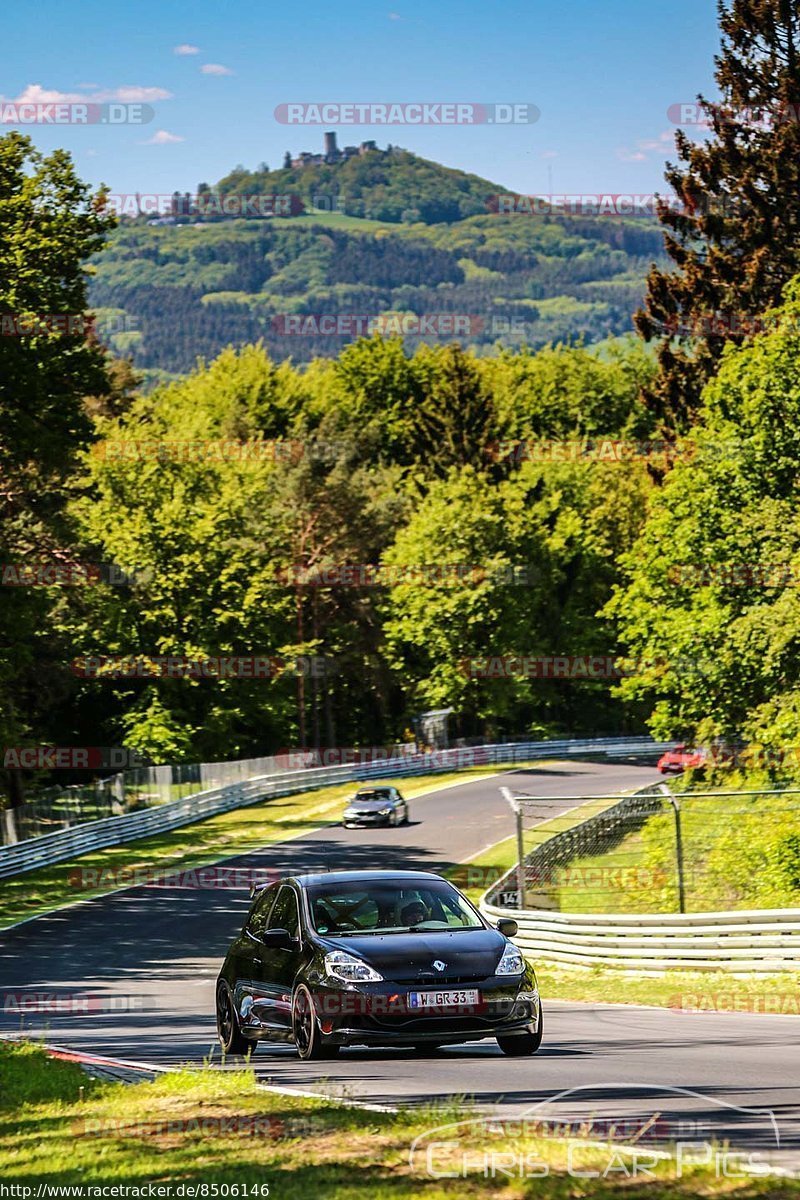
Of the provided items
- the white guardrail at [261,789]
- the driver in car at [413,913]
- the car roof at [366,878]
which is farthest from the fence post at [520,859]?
the white guardrail at [261,789]

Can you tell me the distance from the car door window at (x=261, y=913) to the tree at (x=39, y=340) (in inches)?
1001

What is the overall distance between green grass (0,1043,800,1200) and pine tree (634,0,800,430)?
4372cm

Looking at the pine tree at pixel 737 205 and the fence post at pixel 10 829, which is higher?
the pine tree at pixel 737 205

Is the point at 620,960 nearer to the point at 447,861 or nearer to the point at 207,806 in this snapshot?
the point at 447,861

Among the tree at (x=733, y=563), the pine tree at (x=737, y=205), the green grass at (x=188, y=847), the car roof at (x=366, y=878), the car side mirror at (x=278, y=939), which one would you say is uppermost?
the pine tree at (x=737, y=205)

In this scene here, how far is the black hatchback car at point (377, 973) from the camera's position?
11.7 m

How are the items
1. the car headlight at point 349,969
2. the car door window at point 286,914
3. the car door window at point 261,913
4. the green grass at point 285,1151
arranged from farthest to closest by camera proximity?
the car door window at point 261,913 → the car door window at point 286,914 → the car headlight at point 349,969 → the green grass at point 285,1151

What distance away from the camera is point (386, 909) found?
12.9 m

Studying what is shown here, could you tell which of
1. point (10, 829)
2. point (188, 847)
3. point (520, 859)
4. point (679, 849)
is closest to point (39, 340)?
point (10, 829)

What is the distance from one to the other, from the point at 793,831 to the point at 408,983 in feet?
62.7

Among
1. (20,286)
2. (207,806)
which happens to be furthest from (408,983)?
(207,806)

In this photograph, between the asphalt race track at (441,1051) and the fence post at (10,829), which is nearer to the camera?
the asphalt race track at (441,1051)

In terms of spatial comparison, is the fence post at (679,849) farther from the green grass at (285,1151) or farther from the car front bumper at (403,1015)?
the green grass at (285,1151)

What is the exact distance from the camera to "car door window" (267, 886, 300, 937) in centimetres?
1298
